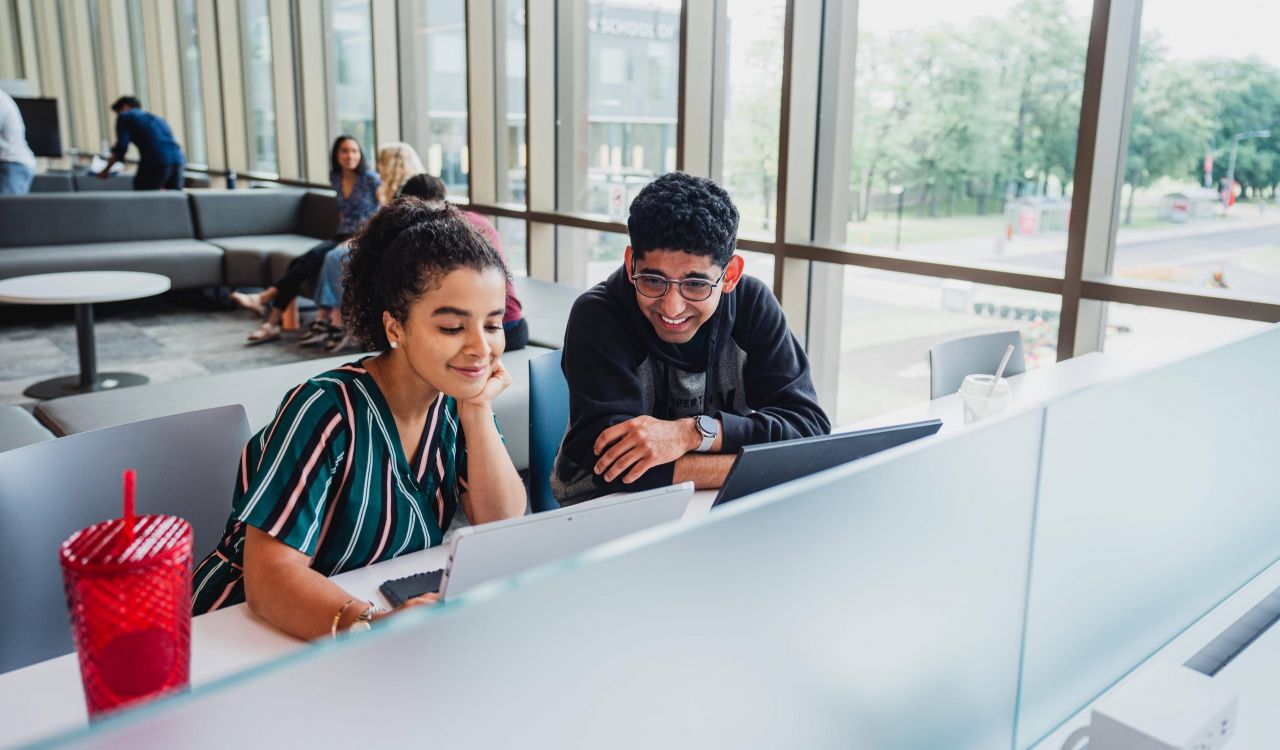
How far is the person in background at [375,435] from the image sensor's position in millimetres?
1261

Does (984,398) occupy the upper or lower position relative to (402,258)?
lower

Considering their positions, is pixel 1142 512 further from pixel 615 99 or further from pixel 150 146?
pixel 150 146

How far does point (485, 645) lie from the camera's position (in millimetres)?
612

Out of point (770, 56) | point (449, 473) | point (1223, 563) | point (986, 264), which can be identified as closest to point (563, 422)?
point (449, 473)

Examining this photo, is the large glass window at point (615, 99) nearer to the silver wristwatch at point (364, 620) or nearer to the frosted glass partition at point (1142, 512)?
the frosted glass partition at point (1142, 512)

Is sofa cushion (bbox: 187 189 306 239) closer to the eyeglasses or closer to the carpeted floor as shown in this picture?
the carpeted floor

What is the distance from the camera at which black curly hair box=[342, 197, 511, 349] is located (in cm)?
139

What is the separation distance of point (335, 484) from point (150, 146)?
26.3ft

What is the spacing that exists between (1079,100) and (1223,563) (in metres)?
2.11

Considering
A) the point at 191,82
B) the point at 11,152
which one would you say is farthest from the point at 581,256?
the point at 191,82

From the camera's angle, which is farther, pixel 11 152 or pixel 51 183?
pixel 51 183

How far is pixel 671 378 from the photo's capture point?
1905mm

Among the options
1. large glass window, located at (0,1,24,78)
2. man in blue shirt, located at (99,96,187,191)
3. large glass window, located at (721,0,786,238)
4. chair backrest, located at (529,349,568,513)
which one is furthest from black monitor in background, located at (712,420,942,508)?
large glass window, located at (0,1,24,78)

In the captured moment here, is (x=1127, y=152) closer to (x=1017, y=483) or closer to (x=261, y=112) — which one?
(x=1017, y=483)
